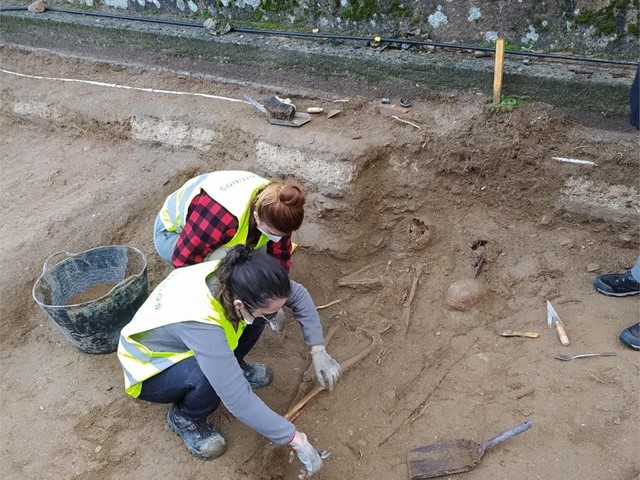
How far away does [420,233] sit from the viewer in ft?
11.9

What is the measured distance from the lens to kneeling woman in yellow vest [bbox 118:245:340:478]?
2102 mm

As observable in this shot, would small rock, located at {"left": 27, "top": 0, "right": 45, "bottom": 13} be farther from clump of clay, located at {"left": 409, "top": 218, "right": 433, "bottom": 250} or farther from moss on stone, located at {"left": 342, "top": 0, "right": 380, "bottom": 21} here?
clump of clay, located at {"left": 409, "top": 218, "right": 433, "bottom": 250}

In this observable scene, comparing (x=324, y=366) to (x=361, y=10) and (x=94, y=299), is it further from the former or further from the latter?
(x=361, y=10)

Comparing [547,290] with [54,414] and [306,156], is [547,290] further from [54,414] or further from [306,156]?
[54,414]

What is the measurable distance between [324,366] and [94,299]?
4.44 ft

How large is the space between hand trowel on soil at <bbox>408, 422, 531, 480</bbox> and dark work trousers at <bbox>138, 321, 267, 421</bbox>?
925 millimetres

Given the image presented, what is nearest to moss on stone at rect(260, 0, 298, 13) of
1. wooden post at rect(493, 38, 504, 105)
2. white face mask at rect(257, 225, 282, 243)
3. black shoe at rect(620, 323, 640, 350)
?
wooden post at rect(493, 38, 504, 105)

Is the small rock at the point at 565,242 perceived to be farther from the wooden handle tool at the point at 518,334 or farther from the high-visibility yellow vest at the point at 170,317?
the high-visibility yellow vest at the point at 170,317

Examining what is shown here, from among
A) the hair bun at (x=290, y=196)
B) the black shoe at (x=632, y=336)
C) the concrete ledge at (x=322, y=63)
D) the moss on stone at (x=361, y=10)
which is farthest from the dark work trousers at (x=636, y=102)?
the moss on stone at (x=361, y=10)

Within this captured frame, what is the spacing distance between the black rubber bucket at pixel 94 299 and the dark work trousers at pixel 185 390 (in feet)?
2.19

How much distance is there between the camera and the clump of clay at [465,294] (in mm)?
3234

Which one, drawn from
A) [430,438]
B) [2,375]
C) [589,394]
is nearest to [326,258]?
[430,438]

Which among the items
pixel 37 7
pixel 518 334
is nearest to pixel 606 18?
pixel 518 334

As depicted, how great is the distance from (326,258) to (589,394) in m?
1.69
